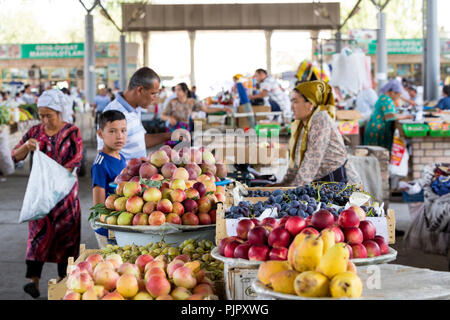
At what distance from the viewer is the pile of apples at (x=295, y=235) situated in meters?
2.05

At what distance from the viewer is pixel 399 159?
9.16 metres

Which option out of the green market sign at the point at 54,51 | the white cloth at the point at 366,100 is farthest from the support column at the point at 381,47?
the green market sign at the point at 54,51

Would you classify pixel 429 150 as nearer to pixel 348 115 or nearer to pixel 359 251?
pixel 348 115

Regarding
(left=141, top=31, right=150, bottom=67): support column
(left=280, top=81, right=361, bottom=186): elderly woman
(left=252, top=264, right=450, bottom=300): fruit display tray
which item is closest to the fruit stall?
(left=252, top=264, right=450, bottom=300): fruit display tray

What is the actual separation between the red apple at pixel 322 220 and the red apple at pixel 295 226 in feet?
0.32

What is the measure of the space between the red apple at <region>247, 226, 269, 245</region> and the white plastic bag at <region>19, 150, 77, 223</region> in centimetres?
271

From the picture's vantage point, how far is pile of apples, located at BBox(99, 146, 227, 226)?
10.4 ft

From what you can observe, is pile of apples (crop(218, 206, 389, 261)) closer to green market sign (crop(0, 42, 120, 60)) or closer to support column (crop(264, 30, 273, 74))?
support column (crop(264, 30, 273, 74))

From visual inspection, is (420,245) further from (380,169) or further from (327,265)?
(327,265)

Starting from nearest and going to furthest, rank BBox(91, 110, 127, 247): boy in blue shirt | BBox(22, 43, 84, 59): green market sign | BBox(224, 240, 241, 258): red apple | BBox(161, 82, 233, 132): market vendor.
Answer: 1. BBox(224, 240, 241, 258): red apple
2. BBox(91, 110, 127, 247): boy in blue shirt
3. BBox(161, 82, 233, 132): market vendor
4. BBox(22, 43, 84, 59): green market sign

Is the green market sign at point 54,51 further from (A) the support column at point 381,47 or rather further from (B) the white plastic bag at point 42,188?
(B) the white plastic bag at point 42,188

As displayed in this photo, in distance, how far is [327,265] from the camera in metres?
1.75
